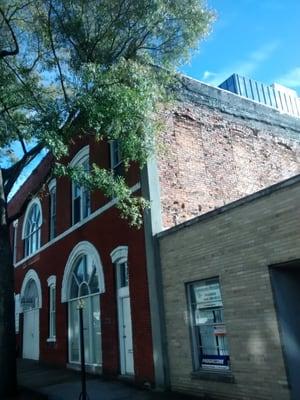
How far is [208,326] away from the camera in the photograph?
31.5 feet

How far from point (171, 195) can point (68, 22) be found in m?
5.65

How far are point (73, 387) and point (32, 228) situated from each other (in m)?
11.9

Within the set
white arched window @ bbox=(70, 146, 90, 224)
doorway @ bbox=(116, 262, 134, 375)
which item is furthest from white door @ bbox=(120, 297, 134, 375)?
white arched window @ bbox=(70, 146, 90, 224)

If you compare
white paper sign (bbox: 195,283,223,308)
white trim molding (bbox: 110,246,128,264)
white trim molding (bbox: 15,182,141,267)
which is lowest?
white paper sign (bbox: 195,283,223,308)

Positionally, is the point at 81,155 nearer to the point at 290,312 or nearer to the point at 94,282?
the point at 94,282

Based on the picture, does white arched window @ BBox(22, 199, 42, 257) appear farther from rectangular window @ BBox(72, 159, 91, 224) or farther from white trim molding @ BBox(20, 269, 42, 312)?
rectangular window @ BBox(72, 159, 91, 224)

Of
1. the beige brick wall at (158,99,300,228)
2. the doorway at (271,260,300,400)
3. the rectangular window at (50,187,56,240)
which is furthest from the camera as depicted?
the rectangular window at (50,187,56,240)

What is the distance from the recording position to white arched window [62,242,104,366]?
45.7 feet

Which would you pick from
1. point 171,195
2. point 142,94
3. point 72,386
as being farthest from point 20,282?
point 142,94

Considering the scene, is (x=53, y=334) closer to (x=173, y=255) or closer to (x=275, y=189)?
(x=173, y=255)

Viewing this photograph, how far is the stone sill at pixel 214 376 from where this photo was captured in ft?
28.2

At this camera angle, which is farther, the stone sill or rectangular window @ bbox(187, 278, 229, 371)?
rectangular window @ bbox(187, 278, 229, 371)

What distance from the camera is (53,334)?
18.0m

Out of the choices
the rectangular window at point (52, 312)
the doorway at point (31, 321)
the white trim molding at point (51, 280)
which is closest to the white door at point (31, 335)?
the doorway at point (31, 321)
